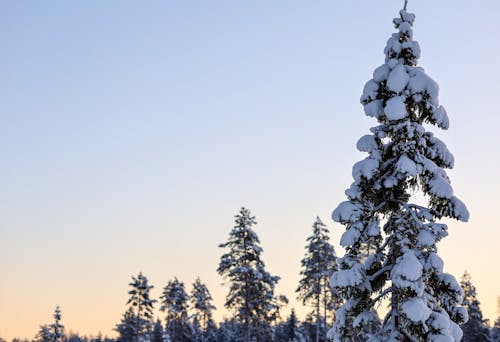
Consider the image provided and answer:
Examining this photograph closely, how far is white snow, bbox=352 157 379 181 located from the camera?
52.7ft

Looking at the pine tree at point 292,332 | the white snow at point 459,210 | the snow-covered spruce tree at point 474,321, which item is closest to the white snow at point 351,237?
the white snow at point 459,210

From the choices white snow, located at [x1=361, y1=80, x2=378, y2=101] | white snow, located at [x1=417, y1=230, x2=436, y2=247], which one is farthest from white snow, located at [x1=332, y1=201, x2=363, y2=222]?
white snow, located at [x1=361, y1=80, x2=378, y2=101]

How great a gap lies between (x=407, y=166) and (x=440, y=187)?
1.17m

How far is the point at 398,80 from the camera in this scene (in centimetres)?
1611

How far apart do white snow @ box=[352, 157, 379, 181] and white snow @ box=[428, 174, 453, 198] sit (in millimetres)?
1631

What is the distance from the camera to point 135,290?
75250 millimetres

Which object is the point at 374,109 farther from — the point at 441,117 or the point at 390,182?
the point at 390,182

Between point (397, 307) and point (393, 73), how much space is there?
22.5ft

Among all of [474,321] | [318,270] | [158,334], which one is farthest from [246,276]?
[158,334]

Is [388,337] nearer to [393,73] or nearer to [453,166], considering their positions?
[453,166]

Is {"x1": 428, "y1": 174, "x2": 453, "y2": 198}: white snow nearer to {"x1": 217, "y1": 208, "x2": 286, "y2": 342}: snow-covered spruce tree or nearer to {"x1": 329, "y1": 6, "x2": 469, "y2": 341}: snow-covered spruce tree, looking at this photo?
→ {"x1": 329, "y1": 6, "x2": 469, "y2": 341}: snow-covered spruce tree

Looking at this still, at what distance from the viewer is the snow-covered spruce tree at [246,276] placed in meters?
46.9

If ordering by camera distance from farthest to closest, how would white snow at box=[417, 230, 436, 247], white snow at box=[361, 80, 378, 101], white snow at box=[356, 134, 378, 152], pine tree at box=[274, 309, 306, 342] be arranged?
pine tree at box=[274, 309, 306, 342]
white snow at box=[361, 80, 378, 101]
white snow at box=[356, 134, 378, 152]
white snow at box=[417, 230, 436, 247]

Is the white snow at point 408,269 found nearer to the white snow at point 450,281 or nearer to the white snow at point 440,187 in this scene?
the white snow at point 450,281
